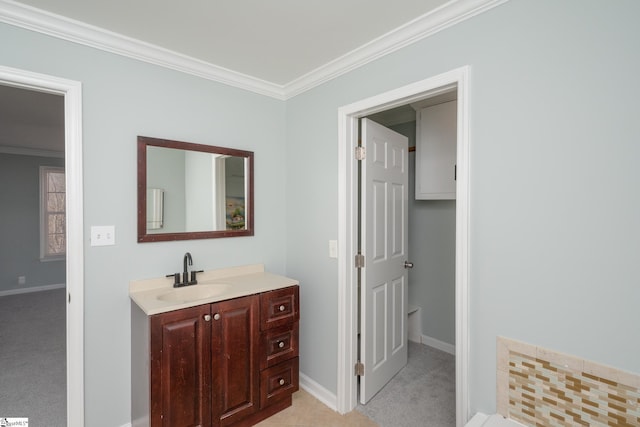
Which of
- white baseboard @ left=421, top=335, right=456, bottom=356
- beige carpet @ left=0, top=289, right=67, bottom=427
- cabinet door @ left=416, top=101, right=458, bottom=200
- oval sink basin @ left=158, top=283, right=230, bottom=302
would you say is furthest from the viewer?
white baseboard @ left=421, top=335, right=456, bottom=356

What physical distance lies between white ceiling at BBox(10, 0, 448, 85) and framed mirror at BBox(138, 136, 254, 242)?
0.64m

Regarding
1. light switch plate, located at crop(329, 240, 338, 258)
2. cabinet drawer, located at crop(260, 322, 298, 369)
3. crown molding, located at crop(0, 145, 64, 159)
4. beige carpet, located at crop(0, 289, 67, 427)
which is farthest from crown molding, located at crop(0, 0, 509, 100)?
crown molding, located at crop(0, 145, 64, 159)

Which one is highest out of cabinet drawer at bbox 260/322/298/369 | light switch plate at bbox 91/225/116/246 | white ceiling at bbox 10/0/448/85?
white ceiling at bbox 10/0/448/85

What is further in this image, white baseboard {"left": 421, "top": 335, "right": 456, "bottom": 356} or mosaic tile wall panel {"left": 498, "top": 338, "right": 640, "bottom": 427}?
white baseboard {"left": 421, "top": 335, "right": 456, "bottom": 356}

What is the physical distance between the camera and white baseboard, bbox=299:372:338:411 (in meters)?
2.21

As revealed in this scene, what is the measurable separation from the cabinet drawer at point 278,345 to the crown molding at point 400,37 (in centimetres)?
183

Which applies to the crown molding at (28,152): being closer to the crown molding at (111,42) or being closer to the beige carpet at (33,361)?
the beige carpet at (33,361)

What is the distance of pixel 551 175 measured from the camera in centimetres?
129

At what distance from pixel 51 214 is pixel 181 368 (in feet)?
18.3

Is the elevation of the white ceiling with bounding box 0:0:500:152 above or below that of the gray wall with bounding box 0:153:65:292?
above

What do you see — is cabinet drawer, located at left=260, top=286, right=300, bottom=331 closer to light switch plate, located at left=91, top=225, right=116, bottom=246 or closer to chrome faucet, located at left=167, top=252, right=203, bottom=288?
chrome faucet, located at left=167, top=252, right=203, bottom=288

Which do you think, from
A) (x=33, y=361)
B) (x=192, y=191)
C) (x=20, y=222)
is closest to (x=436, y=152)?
(x=192, y=191)

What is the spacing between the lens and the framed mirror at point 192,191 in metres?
2.00

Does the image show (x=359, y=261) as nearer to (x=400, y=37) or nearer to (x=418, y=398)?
(x=418, y=398)
